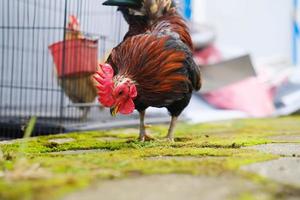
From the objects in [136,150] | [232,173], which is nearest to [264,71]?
[136,150]

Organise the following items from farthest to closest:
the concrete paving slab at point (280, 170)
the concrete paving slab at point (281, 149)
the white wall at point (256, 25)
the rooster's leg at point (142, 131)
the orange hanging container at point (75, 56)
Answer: the white wall at point (256, 25) → the orange hanging container at point (75, 56) → the rooster's leg at point (142, 131) → the concrete paving slab at point (281, 149) → the concrete paving slab at point (280, 170)

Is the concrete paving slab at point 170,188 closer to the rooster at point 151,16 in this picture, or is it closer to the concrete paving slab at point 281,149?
the concrete paving slab at point 281,149

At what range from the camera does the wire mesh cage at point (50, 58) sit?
4102 millimetres

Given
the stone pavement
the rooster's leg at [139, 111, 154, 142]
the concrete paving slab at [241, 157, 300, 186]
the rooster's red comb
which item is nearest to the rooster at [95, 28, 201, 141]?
the rooster's red comb

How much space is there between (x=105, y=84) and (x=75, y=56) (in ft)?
4.87

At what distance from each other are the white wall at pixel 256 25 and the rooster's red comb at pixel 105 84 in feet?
23.7

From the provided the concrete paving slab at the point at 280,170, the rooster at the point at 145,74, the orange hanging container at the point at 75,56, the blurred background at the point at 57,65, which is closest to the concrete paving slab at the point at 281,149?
the concrete paving slab at the point at 280,170

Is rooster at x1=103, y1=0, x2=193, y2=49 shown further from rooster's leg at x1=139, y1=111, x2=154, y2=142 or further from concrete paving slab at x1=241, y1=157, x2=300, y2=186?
concrete paving slab at x1=241, y1=157, x2=300, y2=186

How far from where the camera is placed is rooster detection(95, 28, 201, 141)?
9.06 feet

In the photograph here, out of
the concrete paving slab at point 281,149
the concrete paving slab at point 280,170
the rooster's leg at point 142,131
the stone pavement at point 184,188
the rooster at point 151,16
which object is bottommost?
the rooster's leg at point 142,131

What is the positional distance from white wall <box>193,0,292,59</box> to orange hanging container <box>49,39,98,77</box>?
5780mm

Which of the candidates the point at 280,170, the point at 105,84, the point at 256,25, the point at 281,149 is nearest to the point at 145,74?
the point at 105,84

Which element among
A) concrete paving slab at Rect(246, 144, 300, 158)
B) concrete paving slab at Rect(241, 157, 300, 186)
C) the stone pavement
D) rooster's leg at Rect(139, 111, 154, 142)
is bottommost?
rooster's leg at Rect(139, 111, 154, 142)

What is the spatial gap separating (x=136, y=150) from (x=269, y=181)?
106 cm
